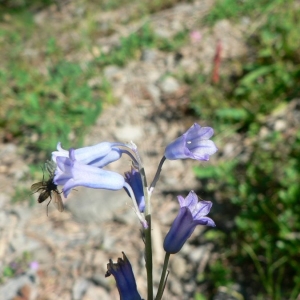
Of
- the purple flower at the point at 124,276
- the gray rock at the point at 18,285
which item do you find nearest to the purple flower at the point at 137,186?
the purple flower at the point at 124,276

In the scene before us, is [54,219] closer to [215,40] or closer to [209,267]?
[209,267]

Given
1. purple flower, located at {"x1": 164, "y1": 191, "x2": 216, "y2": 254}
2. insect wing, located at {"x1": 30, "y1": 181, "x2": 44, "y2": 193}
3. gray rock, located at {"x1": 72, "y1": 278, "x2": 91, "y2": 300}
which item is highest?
insect wing, located at {"x1": 30, "y1": 181, "x2": 44, "y2": 193}

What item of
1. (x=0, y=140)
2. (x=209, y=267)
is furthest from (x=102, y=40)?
(x=209, y=267)

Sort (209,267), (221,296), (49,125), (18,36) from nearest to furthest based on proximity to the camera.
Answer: (221,296), (209,267), (49,125), (18,36)

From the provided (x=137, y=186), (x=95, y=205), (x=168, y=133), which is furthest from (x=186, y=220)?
(x=168, y=133)

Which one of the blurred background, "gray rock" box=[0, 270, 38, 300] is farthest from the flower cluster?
"gray rock" box=[0, 270, 38, 300]

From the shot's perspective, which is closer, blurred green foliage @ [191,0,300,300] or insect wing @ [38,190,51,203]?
insect wing @ [38,190,51,203]

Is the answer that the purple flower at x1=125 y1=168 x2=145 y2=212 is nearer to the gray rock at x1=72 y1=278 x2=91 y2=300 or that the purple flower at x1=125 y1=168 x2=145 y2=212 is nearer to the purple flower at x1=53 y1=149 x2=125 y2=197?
the purple flower at x1=53 y1=149 x2=125 y2=197
